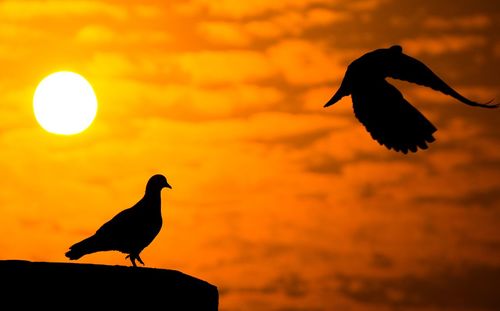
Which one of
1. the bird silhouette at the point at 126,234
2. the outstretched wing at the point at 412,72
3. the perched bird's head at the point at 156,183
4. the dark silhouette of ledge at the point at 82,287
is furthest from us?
the perched bird's head at the point at 156,183

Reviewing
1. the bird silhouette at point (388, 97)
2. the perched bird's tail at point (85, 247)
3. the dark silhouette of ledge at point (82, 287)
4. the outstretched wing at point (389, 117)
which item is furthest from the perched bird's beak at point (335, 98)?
the perched bird's tail at point (85, 247)

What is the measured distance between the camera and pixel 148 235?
12562 millimetres

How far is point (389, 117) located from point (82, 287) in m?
4.88

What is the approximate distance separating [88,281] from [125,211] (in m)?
5.17

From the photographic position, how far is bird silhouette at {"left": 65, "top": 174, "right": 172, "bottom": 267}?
12.5 meters

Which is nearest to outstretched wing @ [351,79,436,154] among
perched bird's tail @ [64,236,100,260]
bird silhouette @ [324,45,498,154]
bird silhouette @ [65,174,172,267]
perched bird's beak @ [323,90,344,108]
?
bird silhouette @ [324,45,498,154]

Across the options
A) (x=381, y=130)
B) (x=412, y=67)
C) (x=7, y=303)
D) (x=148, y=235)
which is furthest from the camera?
(x=148, y=235)

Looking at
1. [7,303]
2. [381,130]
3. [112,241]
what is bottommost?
[7,303]

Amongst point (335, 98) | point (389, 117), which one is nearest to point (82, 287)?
point (335, 98)

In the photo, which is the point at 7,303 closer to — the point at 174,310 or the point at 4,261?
the point at 4,261

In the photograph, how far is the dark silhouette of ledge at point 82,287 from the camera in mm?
7500

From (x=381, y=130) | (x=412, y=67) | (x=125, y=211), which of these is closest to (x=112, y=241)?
(x=125, y=211)

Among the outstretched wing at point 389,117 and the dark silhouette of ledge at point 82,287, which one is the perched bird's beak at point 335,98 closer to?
the outstretched wing at point 389,117

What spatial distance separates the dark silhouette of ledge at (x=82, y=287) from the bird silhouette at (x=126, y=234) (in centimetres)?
440
